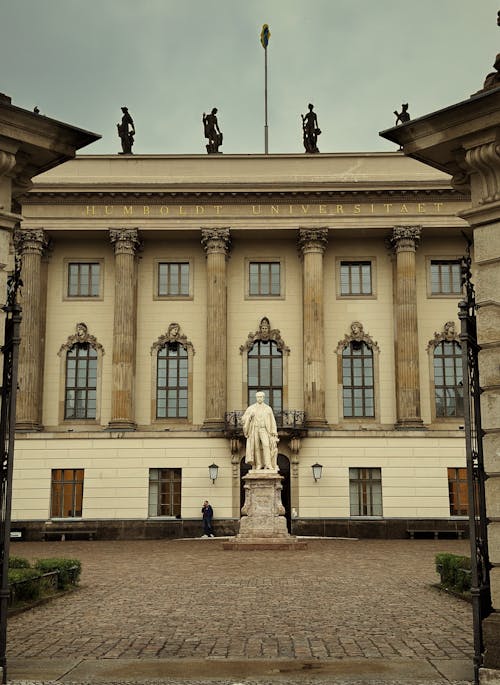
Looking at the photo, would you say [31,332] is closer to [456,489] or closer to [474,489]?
[456,489]

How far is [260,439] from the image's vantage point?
3000 cm

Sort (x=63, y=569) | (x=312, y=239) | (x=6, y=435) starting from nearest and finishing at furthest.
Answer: (x=6, y=435), (x=63, y=569), (x=312, y=239)

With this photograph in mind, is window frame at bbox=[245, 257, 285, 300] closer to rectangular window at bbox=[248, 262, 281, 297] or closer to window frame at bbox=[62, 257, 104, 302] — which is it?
rectangular window at bbox=[248, 262, 281, 297]

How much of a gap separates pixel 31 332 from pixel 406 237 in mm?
19790

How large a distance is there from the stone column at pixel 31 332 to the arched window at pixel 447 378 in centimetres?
2053

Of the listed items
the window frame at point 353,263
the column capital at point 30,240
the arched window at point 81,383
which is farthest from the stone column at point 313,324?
the column capital at point 30,240

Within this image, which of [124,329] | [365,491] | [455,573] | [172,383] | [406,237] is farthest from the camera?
[172,383]

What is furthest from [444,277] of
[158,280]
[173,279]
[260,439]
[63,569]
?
[63,569]

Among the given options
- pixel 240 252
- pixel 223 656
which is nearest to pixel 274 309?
pixel 240 252

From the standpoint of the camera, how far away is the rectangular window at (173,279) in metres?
46.7

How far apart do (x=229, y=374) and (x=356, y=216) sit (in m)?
10.6

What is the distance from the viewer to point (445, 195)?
45.1 m

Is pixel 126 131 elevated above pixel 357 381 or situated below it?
above

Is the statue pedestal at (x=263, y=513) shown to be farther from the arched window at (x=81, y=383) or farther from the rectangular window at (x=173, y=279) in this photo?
the rectangular window at (x=173, y=279)
